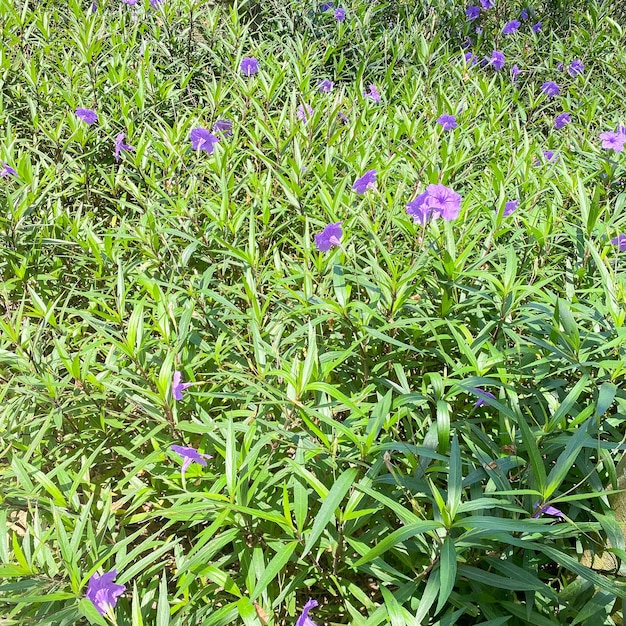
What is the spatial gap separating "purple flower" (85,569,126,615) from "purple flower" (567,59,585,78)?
370 centimetres

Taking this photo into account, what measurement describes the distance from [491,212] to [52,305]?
59.6 inches

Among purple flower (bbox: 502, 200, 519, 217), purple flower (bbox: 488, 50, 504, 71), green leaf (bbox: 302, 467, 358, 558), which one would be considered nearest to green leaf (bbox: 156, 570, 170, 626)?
green leaf (bbox: 302, 467, 358, 558)

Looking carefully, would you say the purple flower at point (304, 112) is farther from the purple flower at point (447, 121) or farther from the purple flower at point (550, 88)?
the purple flower at point (550, 88)

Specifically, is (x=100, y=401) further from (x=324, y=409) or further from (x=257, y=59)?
(x=257, y=59)

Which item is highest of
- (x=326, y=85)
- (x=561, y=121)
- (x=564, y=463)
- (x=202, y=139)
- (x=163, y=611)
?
(x=202, y=139)

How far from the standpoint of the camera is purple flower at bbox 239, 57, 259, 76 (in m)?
2.99

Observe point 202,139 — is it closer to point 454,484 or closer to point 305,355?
point 305,355

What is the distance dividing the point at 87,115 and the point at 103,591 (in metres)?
2.20

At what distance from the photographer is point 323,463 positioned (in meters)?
1.30

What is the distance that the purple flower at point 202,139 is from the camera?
2.20 meters

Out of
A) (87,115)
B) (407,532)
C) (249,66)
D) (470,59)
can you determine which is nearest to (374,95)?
(249,66)

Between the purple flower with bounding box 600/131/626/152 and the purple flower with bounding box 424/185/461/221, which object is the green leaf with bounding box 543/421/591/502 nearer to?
the purple flower with bounding box 424/185/461/221

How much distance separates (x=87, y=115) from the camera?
259 cm

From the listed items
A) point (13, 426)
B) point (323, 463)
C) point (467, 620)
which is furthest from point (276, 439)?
point (13, 426)
